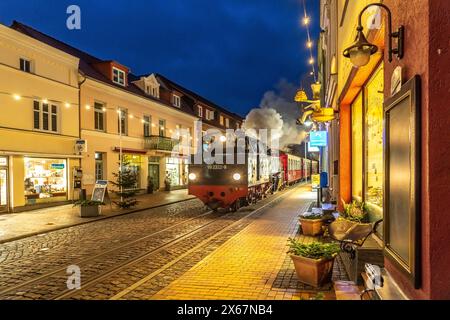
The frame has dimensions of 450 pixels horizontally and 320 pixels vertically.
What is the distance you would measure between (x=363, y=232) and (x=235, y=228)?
6372mm

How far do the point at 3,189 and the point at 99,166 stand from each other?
683 centimetres

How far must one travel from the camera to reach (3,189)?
1560cm

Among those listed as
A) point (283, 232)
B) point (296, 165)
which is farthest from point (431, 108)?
point (296, 165)

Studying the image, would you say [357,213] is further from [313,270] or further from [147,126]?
[147,126]

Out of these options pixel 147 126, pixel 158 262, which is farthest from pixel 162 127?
pixel 158 262

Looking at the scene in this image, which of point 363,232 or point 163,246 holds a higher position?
point 363,232

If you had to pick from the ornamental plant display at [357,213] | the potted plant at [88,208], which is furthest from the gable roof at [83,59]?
the ornamental plant display at [357,213]

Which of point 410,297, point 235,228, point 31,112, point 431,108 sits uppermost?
point 31,112

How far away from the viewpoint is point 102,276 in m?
6.45

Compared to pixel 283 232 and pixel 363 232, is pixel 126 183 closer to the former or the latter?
pixel 283 232

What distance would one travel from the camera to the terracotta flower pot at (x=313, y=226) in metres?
9.32

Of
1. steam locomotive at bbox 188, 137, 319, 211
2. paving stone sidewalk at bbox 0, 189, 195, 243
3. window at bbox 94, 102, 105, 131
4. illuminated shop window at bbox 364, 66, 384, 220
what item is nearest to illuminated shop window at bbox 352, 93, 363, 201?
illuminated shop window at bbox 364, 66, 384, 220

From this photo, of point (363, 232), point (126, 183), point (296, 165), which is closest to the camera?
point (363, 232)

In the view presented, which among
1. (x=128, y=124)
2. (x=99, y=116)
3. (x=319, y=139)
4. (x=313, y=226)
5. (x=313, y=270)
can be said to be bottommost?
(x=313, y=226)
